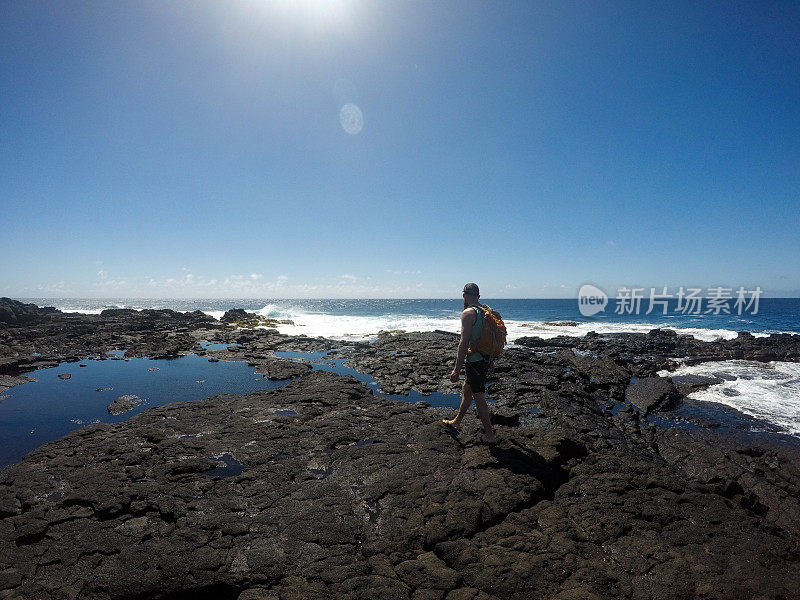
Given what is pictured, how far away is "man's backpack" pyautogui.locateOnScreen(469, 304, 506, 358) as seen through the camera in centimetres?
614

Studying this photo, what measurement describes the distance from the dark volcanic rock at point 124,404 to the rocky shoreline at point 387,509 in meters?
1.53

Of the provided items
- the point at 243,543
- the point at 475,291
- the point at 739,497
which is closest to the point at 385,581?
the point at 243,543

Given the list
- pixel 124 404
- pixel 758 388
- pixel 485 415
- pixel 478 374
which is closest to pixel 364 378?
pixel 124 404

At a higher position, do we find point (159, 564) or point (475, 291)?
point (475, 291)

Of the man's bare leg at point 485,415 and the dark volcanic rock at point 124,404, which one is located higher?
the man's bare leg at point 485,415

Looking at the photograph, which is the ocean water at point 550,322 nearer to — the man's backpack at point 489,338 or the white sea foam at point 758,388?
the white sea foam at point 758,388

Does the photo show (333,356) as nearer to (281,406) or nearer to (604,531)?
(281,406)

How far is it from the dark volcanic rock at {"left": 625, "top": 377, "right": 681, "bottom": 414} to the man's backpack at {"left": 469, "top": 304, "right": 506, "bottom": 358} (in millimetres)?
8732

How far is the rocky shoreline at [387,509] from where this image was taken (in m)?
3.75

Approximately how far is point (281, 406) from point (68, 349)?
64.5 ft

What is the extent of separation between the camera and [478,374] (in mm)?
6270

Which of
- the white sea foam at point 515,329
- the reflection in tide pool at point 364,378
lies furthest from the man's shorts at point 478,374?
the white sea foam at point 515,329

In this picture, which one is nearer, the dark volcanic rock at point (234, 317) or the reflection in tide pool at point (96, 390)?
the reflection in tide pool at point (96, 390)

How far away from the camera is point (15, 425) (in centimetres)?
849
